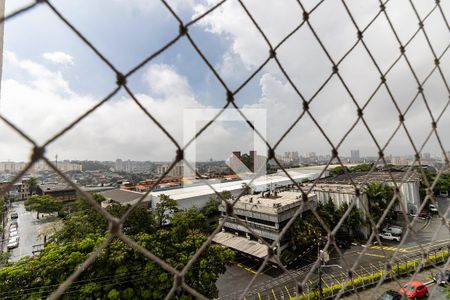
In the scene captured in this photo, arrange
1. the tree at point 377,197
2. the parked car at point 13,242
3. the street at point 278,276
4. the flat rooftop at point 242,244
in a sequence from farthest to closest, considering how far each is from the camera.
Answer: the parked car at point 13,242 → the tree at point 377,197 → the flat rooftop at point 242,244 → the street at point 278,276

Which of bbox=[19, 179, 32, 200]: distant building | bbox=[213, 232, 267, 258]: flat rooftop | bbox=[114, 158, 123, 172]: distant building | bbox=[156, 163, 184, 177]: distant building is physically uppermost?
bbox=[114, 158, 123, 172]: distant building

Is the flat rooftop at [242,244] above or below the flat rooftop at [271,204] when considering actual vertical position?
below

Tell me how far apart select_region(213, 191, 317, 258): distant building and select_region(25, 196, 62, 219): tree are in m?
8.96

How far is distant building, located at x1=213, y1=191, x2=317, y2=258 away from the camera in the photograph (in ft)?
19.4

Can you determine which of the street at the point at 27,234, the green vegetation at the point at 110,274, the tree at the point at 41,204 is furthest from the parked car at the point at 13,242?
the green vegetation at the point at 110,274


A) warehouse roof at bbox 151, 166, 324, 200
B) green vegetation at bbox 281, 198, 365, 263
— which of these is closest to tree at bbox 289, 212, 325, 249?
green vegetation at bbox 281, 198, 365, 263

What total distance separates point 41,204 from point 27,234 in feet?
6.16

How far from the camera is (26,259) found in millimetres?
3350

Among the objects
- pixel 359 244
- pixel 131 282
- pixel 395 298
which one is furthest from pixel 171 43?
pixel 359 244

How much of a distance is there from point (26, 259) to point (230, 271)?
3.92 metres

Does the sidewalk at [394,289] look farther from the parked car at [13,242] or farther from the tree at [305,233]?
the parked car at [13,242]

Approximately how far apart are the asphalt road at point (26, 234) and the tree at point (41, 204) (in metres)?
0.61

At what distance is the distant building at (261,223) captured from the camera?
19.4 feet

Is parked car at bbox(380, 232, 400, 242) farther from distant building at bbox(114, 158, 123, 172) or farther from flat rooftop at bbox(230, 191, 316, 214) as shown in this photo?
distant building at bbox(114, 158, 123, 172)
